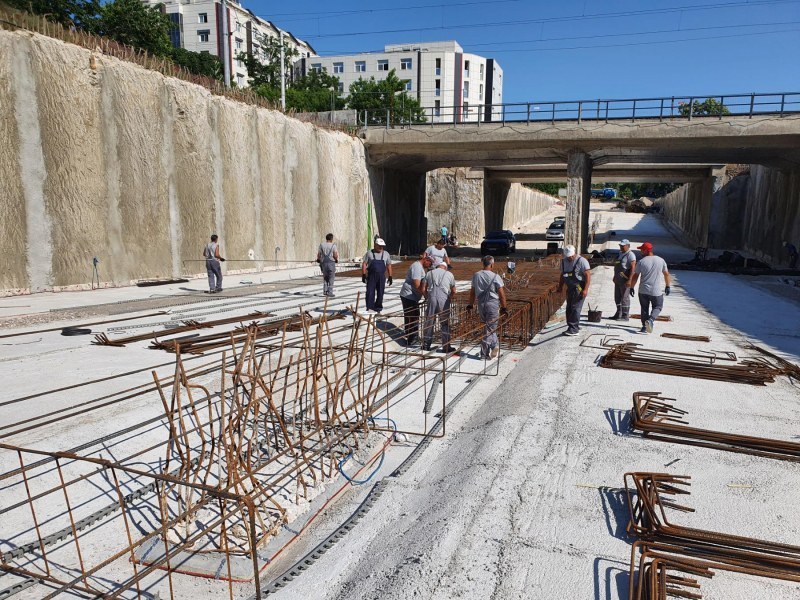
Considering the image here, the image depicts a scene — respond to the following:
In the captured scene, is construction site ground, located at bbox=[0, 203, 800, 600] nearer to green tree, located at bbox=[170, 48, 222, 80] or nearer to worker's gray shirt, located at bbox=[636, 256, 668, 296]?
worker's gray shirt, located at bbox=[636, 256, 668, 296]

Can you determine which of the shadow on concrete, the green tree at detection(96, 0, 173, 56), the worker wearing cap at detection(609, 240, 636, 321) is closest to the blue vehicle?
the green tree at detection(96, 0, 173, 56)

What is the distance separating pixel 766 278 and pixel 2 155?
22331 mm

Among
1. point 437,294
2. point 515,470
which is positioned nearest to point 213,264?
point 437,294

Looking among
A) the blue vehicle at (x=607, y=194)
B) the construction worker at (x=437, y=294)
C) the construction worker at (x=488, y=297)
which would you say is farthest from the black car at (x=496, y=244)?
the blue vehicle at (x=607, y=194)

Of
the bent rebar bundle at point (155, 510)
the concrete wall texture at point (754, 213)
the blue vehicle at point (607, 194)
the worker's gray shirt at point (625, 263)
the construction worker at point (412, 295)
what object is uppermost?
the blue vehicle at point (607, 194)

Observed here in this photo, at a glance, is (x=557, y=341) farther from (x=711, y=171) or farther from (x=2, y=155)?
(x=711, y=171)

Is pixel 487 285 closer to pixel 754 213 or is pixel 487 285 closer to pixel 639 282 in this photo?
pixel 639 282

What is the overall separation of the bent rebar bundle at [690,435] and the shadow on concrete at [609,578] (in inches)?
80.6

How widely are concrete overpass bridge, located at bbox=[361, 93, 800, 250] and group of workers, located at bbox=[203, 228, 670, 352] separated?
1414 cm

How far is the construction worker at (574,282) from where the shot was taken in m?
9.03

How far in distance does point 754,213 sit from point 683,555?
32.3m

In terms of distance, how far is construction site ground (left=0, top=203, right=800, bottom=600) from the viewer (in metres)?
3.14

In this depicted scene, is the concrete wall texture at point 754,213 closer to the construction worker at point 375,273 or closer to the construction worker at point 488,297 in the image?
the construction worker at point 488,297

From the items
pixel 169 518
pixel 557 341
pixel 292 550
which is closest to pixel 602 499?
A: pixel 292 550
